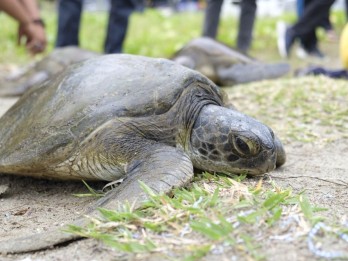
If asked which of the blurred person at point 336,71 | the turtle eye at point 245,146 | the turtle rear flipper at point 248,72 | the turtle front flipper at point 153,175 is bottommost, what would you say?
the turtle rear flipper at point 248,72

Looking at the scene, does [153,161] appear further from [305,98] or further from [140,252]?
[305,98]

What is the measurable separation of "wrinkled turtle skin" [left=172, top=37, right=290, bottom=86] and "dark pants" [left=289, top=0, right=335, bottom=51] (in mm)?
1527

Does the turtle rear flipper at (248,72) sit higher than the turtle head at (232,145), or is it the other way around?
the turtle head at (232,145)

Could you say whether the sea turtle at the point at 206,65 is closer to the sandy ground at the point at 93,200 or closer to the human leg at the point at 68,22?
the human leg at the point at 68,22

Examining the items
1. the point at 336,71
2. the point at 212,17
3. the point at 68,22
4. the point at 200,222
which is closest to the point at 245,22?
the point at 212,17

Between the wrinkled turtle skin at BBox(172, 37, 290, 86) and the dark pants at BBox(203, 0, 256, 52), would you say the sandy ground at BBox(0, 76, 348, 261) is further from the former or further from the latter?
the dark pants at BBox(203, 0, 256, 52)

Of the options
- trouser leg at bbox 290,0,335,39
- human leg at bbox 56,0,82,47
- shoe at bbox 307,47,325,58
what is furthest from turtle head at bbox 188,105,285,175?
shoe at bbox 307,47,325,58

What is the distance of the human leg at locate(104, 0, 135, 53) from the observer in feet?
16.1

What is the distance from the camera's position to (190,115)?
207 centimetres

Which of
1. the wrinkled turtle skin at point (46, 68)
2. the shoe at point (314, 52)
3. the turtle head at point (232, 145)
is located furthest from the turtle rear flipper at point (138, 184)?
the shoe at point (314, 52)

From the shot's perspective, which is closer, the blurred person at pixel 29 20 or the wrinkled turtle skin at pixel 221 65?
the blurred person at pixel 29 20

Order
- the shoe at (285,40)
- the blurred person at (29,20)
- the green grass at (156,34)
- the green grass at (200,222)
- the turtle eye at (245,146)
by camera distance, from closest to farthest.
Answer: the green grass at (200,222) → the turtle eye at (245,146) → the blurred person at (29,20) → the shoe at (285,40) → the green grass at (156,34)

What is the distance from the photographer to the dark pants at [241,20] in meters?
4.86

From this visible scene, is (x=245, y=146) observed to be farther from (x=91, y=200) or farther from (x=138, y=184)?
(x=91, y=200)
